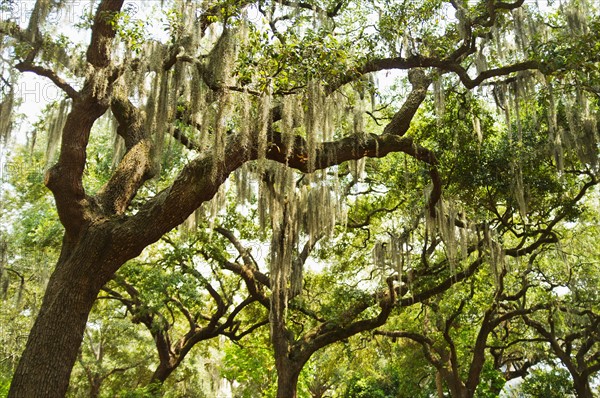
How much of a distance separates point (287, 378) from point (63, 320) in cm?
607

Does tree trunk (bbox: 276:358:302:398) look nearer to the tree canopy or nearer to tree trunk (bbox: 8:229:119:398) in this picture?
the tree canopy

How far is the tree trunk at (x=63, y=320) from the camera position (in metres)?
4.29

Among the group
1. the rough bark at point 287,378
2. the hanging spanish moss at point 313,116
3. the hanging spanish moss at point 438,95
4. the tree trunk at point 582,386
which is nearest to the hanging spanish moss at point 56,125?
the hanging spanish moss at point 313,116

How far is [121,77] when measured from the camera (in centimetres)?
604

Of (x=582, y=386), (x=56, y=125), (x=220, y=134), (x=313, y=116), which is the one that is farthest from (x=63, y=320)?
(x=582, y=386)

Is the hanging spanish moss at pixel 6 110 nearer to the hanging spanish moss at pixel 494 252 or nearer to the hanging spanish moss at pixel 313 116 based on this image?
the hanging spanish moss at pixel 313 116

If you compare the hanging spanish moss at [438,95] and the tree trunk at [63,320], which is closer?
the tree trunk at [63,320]

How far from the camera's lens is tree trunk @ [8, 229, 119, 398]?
14.1 feet

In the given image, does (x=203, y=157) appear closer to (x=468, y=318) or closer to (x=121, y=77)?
(x=121, y=77)

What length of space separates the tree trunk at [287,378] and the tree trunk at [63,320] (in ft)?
18.8

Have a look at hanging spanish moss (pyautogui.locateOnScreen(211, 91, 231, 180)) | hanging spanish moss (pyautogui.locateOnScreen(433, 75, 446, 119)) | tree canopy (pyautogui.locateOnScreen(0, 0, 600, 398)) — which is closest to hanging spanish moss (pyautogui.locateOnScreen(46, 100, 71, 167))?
tree canopy (pyautogui.locateOnScreen(0, 0, 600, 398))

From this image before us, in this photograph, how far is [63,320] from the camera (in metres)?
4.56

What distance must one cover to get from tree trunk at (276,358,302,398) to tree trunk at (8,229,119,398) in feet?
18.8

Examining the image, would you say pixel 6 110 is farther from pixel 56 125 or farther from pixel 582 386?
pixel 582 386
